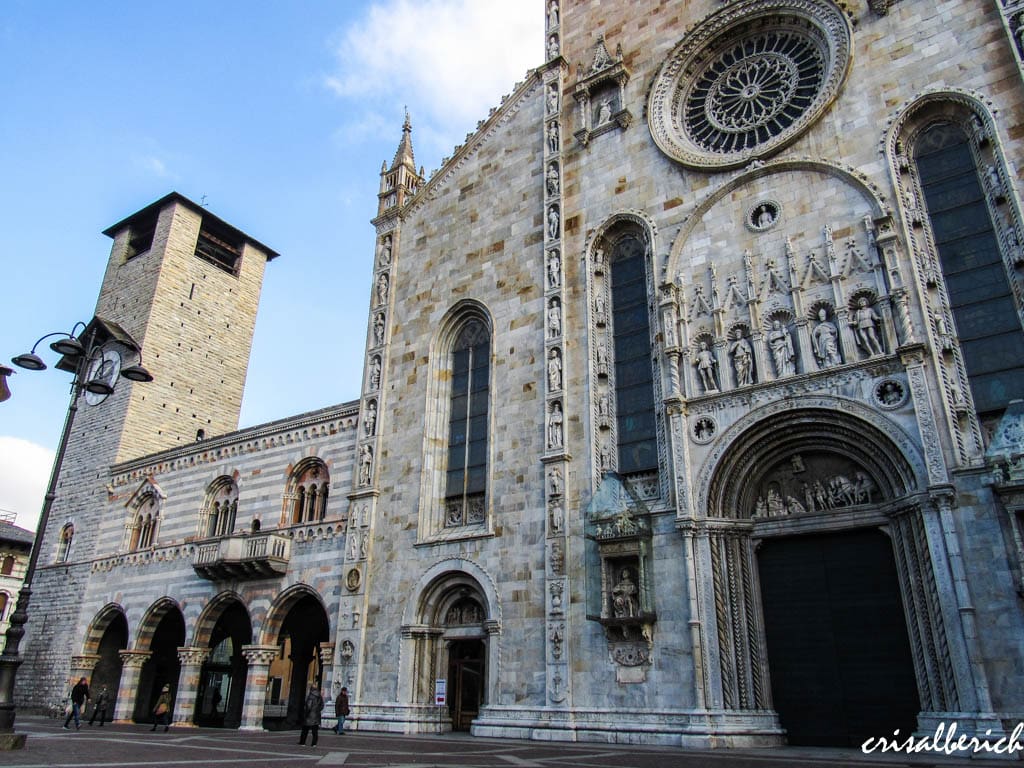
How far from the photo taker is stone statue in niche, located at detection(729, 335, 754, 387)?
17.0 metres

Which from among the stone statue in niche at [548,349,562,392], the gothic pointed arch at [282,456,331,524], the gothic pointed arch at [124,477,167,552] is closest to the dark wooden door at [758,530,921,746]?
the stone statue in niche at [548,349,562,392]

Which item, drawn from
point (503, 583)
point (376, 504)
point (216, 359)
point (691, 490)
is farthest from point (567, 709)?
point (216, 359)

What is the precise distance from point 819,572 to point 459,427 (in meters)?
10.4

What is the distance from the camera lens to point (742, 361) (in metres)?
17.1

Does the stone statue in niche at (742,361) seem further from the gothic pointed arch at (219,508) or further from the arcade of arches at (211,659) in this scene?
the gothic pointed arch at (219,508)

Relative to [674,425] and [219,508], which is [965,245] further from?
[219,508]

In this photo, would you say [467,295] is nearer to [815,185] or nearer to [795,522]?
[815,185]

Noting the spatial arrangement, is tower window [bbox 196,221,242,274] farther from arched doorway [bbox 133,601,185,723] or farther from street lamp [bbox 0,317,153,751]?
street lamp [bbox 0,317,153,751]

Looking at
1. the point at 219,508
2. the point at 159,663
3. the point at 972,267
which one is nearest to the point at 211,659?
the point at 159,663

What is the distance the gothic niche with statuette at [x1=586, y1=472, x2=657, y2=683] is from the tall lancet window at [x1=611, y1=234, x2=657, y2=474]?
111 cm

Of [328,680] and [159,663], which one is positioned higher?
[159,663]

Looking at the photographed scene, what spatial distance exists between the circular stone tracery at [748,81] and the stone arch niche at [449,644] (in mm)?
12258

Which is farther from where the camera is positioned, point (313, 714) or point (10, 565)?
point (10, 565)

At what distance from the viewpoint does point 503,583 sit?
19.0 m
